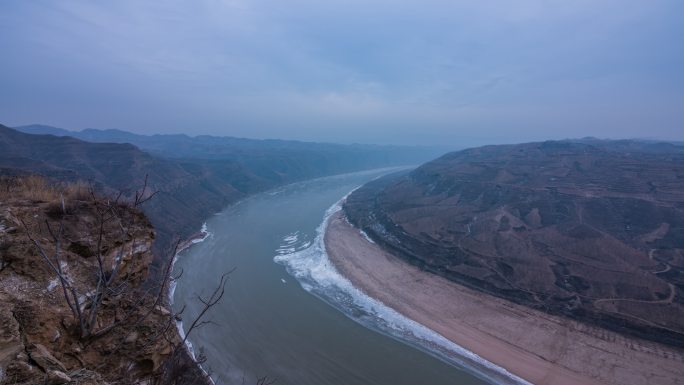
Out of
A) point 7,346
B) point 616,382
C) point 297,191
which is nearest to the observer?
point 7,346

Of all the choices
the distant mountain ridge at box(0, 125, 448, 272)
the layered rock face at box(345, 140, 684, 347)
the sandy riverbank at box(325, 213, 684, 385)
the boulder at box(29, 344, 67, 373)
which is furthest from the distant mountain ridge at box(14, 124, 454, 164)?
the boulder at box(29, 344, 67, 373)

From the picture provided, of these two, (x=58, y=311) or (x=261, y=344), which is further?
(x=261, y=344)

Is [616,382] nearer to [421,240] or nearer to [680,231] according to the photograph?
[421,240]

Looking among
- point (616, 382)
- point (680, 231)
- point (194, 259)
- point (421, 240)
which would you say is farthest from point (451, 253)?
point (194, 259)

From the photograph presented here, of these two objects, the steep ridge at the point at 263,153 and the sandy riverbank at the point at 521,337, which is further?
the steep ridge at the point at 263,153

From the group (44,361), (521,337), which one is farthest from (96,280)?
(521,337)

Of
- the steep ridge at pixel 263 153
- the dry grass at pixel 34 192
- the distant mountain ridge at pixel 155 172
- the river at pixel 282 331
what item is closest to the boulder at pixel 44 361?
the dry grass at pixel 34 192

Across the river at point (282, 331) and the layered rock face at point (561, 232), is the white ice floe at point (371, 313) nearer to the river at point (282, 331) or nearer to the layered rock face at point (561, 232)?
the river at point (282, 331)
